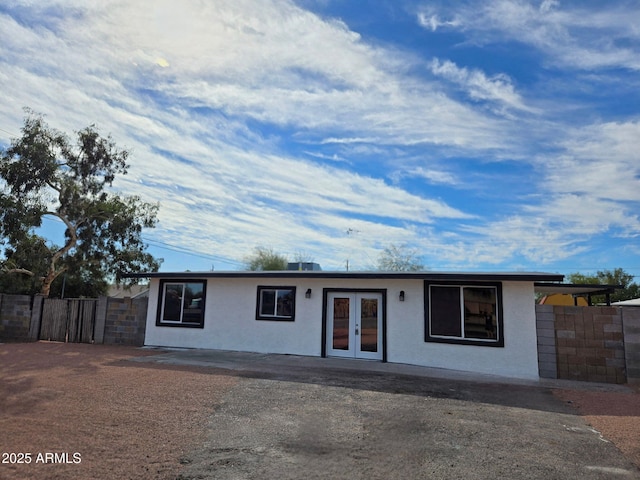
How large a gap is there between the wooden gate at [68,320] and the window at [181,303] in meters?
2.84

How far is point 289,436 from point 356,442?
830 millimetres

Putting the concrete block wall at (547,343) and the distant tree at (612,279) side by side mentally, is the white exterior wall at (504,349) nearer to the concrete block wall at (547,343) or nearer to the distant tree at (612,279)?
the concrete block wall at (547,343)

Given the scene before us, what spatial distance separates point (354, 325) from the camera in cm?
1241

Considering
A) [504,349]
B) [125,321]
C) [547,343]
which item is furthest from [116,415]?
[125,321]

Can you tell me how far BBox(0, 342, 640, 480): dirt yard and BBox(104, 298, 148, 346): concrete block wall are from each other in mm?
4238

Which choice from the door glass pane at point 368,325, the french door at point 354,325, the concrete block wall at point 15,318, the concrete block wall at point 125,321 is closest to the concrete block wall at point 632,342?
the french door at point 354,325

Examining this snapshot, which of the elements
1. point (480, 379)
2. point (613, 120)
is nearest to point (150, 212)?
point (480, 379)

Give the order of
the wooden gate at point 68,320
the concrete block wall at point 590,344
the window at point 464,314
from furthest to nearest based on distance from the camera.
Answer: the wooden gate at point 68,320, the window at point 464,314, the concrete block wall at point 590,344

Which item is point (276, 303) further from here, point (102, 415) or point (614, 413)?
point (614, 413)

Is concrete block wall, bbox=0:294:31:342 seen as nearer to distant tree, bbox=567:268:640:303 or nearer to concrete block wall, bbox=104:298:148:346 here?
concrete block wall, bbox=104:298:148:346

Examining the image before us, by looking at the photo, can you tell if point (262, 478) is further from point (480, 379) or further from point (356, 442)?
point (480, 379)

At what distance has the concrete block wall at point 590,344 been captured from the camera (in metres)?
9.87

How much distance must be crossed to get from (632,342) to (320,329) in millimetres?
7671

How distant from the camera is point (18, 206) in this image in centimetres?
1959
